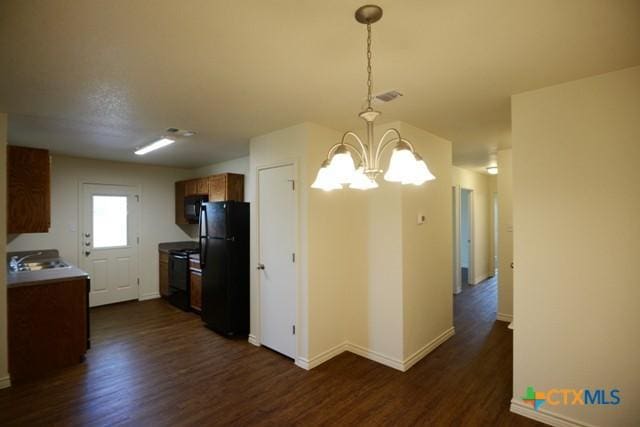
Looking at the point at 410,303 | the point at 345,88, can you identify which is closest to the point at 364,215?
the point at 410,303

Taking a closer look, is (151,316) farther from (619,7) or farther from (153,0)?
(619,7)

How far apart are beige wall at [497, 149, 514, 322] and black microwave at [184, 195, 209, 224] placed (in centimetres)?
468

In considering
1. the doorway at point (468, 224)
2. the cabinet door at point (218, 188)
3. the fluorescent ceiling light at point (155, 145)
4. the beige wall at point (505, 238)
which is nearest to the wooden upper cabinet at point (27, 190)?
the fluorescent ceiling light at point (155, 145)

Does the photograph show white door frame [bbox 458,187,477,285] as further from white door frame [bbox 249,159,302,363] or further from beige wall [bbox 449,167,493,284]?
white door frame [bbox 249,159,302,363]

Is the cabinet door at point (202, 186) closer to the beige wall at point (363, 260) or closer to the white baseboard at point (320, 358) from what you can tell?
the beige wall at point (363, 260)

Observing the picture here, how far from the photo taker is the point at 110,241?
5359mm

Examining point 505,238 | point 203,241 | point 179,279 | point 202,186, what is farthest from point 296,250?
point 505,238

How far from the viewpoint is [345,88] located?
2.27 metres

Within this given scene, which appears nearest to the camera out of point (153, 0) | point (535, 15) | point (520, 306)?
point (153, 0)

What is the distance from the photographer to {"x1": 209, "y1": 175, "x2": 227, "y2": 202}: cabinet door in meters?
4.76

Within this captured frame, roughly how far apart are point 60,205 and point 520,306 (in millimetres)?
6250

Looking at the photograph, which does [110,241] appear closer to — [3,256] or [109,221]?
[109,221]

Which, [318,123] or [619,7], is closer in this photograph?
[619,7]

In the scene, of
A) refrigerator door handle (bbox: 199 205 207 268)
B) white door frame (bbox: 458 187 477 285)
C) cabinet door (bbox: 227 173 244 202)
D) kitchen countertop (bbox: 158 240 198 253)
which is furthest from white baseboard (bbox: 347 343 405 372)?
white door frame (bbox: 458 187 477 285)
